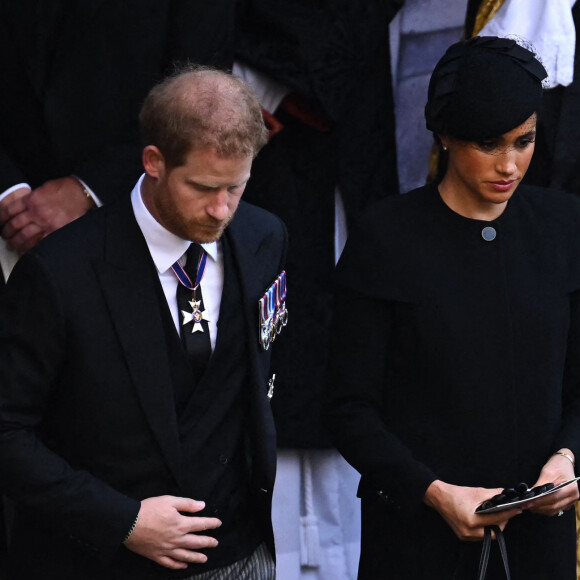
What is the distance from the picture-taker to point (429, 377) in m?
2.91

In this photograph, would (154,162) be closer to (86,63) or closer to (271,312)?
(271,312)

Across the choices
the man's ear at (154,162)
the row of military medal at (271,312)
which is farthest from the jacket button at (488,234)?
the man's ear at (154,162)

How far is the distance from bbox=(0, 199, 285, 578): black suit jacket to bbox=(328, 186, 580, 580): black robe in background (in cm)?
30

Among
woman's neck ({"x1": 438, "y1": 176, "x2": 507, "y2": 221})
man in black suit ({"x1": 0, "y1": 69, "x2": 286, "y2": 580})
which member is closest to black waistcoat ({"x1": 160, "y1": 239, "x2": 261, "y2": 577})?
man in black suit ({"x1": 0, "y1": 69, "x2": 286, "y2": 580})

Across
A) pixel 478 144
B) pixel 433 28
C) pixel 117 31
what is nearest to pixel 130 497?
pixel 478 144

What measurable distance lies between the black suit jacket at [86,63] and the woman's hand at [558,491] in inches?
48.9

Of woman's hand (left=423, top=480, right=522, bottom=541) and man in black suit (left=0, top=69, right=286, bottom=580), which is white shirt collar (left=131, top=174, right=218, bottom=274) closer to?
man in black suit (left=0, top=69, right=286, bottom=580)

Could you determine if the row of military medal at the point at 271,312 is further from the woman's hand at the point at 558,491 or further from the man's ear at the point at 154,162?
the woman's hand at the point at 558,491

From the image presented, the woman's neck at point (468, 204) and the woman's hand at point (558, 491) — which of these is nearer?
the woman's hand at point (558, 491)

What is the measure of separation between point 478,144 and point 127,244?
0.75m

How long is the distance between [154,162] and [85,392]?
466 mm

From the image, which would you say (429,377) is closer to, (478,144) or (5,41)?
(478,144)

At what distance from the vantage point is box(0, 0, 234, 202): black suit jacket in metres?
3.34

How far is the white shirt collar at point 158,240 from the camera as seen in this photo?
8.99 feet
